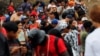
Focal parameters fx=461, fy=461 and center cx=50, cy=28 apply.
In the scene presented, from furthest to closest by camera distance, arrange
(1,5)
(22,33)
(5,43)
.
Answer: (22,33), (1,5), (5,43)

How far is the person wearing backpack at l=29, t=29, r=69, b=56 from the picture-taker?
773cm

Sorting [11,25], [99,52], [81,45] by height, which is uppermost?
[99,52]

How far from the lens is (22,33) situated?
1305 centimetres

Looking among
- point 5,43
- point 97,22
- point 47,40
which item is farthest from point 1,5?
point 97,22

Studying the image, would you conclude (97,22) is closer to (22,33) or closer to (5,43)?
(5,43)

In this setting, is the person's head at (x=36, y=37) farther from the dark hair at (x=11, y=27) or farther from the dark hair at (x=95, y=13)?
the dark hair at (x=95, y=13)

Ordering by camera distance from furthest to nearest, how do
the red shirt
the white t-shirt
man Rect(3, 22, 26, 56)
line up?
the red shirt → man Rect(3, 22, 26, 56) → the white t-shirt

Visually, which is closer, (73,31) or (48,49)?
(48,49)

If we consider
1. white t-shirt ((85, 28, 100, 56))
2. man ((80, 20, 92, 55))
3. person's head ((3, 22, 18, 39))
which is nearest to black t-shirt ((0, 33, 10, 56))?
white t-shirt ((85, 28, 100, 56))

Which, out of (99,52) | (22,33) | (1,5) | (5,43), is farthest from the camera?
(22,33)

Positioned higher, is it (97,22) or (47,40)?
(97,22)

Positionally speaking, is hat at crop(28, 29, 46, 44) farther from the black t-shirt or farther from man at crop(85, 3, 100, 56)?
man at crop(85, 3, 100, 56)

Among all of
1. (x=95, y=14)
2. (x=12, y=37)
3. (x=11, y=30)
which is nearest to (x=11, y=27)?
(x=11, y=30)

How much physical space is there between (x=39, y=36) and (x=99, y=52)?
2.43 metres
